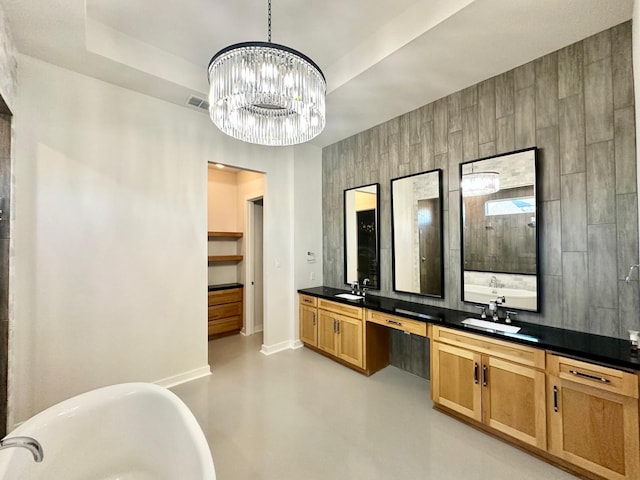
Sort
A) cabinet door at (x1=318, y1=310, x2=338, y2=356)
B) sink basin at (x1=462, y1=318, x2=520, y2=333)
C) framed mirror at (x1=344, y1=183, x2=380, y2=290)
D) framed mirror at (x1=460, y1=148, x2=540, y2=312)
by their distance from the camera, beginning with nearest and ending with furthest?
sink basin at (x1=462, y1=318, x2=520, y2=333)
framed mirror at (x1=460, y1=148, x2=540, y2=312)
cabinet door at (x1=318, y1=310, x2=338, y2=356)
framed mirror at (x1=344, y1=183, x2=380, y2=290)

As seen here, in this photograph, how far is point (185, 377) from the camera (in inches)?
125

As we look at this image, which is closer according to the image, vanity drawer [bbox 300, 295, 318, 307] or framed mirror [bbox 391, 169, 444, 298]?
framed mirror [bbox 391, 169, 444, 298]

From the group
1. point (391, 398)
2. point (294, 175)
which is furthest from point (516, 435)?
point (294, 175)

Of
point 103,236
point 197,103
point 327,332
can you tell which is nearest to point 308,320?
point 327,332

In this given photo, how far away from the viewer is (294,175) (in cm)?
423

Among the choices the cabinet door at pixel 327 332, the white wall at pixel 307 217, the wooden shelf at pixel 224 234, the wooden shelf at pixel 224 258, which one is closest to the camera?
the cabinet door at pixel 327 332

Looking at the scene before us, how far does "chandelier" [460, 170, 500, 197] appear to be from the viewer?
2.62m

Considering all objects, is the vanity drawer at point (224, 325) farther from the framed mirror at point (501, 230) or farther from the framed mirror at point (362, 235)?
the framed mirror at point (501, 230)

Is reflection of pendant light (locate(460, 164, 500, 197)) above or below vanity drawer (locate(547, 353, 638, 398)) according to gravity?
above

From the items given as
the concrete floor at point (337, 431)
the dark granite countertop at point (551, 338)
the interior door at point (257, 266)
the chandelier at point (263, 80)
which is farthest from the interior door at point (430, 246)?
the interior door at point (257, 266)

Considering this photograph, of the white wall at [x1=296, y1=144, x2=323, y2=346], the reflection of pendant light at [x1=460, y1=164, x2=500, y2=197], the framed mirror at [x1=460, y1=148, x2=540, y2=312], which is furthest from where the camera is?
the white wall at [x1=296, y1=144, x2=323, y2=346]

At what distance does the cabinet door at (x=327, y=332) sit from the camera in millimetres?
3617

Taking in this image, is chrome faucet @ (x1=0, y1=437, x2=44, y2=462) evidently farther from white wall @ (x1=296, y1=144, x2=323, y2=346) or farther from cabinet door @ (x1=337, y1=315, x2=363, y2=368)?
white wall @ (x1=296, y1=144, x2=323, y2=346)

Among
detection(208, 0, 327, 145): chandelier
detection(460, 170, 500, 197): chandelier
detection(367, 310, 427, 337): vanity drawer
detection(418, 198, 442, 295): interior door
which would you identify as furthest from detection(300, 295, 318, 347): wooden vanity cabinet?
detection(208, 0, 327, 145): chandelier
